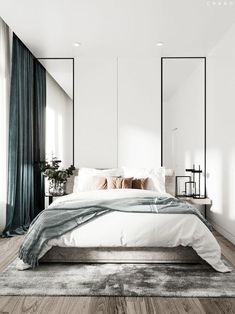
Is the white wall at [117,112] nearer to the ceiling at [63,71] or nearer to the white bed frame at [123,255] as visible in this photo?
the ceiling at [63,71]

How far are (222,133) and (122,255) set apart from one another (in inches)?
92.0

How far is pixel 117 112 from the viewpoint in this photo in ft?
18.8

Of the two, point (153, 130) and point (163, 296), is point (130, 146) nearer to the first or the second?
point (153, 130)

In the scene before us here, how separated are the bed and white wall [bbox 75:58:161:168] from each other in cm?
238

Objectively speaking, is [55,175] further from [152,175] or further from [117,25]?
[117,25]

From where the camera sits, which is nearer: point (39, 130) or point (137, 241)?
point (137, 241)

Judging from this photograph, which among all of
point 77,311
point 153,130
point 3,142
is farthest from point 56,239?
point 153,130

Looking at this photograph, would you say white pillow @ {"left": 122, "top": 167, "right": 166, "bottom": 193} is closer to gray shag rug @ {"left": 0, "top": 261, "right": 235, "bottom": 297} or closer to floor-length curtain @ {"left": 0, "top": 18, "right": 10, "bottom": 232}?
floor-length curtain @ {"left": 0, "top": 18, "right": 10, "bottom": 232}

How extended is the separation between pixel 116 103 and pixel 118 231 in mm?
2930

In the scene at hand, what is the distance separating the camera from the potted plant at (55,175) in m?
5.32

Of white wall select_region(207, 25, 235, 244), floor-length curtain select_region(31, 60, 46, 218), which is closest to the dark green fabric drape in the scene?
floor-length curtain select_region(31, 60, 46, 218)

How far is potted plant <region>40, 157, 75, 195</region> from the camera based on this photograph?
5320mm

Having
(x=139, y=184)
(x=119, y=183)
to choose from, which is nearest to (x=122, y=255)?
(x=119, y=183)

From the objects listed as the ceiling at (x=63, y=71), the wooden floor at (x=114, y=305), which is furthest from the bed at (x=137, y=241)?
the ceiling at (x=63, y=71)
